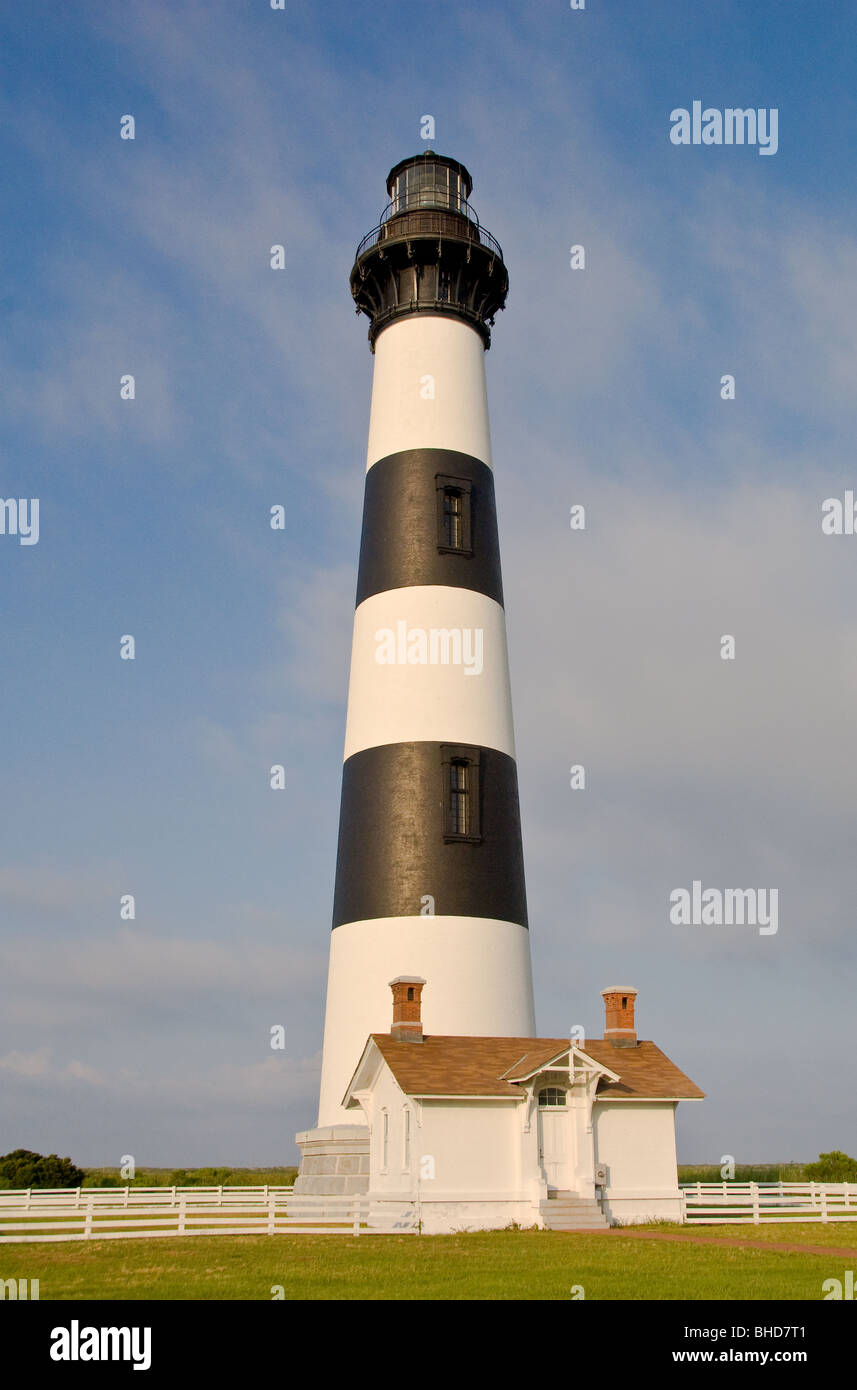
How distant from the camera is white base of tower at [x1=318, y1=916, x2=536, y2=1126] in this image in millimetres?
26172

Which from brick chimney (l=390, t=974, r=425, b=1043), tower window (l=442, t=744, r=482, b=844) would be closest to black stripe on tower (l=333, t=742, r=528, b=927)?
tower window (l=442, t=744, r=482, b=844)

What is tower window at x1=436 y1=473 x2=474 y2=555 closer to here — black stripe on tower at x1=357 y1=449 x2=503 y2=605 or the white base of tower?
black stripe on tower at x1=357 y1=449 x2=503 y2=605

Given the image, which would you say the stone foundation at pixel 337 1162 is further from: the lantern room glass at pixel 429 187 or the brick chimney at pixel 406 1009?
the lantern room glass at pixel 429 187

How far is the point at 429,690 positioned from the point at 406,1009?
23.0 ft

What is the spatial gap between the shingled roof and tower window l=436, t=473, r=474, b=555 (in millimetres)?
10958

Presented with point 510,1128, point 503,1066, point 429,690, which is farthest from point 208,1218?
point 429,690

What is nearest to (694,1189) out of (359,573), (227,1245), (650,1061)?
(650,1061)

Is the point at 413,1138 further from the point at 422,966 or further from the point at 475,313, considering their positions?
the point at 475,313

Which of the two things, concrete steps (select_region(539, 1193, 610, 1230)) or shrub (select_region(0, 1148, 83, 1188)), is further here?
shrub (select_region(0, 1148, 83, 1188))

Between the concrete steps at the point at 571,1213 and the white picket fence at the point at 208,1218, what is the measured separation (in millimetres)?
2500

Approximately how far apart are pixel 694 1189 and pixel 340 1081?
9.57 meters

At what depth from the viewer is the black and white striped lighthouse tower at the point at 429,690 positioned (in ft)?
86.9
